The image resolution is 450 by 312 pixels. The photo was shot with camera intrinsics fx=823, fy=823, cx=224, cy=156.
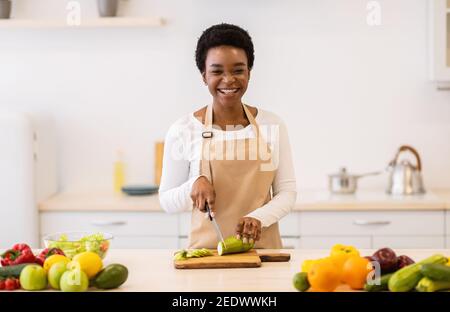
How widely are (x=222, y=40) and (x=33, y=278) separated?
729 mm

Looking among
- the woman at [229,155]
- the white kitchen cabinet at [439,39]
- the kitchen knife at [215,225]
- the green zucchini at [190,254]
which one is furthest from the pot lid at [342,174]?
the green zucchini at [190,254]

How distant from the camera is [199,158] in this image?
1.96 m

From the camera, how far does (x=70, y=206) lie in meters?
2.79

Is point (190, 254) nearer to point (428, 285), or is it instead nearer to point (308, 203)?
point (428, 285)

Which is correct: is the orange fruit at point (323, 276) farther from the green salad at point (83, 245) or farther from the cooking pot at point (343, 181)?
the cooking pot at point (343, 181)

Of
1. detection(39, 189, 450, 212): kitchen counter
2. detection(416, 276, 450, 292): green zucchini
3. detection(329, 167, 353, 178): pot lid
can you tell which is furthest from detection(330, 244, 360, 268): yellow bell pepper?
detection(329, 167, 353, 178): pot lid

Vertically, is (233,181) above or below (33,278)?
above

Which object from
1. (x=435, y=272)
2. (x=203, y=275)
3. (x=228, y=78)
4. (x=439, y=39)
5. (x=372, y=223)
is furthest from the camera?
(x=439, y=39)

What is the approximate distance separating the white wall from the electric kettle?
97 millimetres

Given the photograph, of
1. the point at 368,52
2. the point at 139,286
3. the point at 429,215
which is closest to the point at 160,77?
the point at 368,52

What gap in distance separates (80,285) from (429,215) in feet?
5.34

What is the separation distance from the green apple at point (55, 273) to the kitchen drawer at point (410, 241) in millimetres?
1548

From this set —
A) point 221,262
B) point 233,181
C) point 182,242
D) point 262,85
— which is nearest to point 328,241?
point 182,242

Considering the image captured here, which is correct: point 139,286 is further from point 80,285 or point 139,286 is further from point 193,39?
point 193,39
